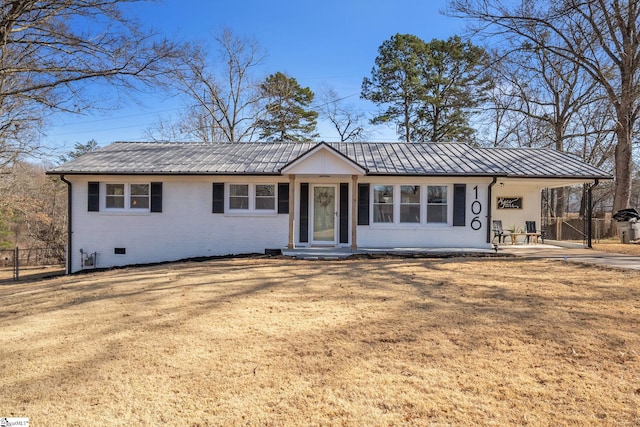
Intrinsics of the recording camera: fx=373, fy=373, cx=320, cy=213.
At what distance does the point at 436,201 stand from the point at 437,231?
104cm

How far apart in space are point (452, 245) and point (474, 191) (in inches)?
78.8

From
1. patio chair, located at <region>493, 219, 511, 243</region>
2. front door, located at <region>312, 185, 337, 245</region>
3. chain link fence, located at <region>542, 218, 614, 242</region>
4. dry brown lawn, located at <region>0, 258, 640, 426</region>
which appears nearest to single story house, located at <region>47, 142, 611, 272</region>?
front door, located at <region>312, 185, 337, 245</region>

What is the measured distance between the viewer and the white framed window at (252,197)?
12.9m

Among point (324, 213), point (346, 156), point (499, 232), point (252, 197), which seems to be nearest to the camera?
point (346, 156)

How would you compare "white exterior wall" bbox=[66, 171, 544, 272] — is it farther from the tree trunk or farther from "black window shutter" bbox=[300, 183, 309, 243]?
the tree trunk

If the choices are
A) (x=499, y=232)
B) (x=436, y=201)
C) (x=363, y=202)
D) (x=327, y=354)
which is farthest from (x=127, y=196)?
(x=499, y=232)

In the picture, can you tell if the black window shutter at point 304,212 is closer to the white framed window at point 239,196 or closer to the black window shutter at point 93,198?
the white framed window at point 239,196

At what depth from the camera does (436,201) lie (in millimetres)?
12875

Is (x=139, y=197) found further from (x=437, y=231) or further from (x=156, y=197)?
(x=437, y=231)

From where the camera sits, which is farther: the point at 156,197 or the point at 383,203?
the point at 383,203

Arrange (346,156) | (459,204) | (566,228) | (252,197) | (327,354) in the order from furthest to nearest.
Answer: (566,228)
(252,197)
(459,204)
(346,156)
(327,354)

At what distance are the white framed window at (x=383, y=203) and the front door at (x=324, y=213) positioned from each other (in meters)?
1.43

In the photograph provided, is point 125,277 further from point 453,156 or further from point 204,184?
point 453,156

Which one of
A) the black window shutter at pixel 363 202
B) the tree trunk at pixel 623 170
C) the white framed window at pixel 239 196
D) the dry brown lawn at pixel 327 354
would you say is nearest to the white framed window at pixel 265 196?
the white framed window at pixel 239 196
